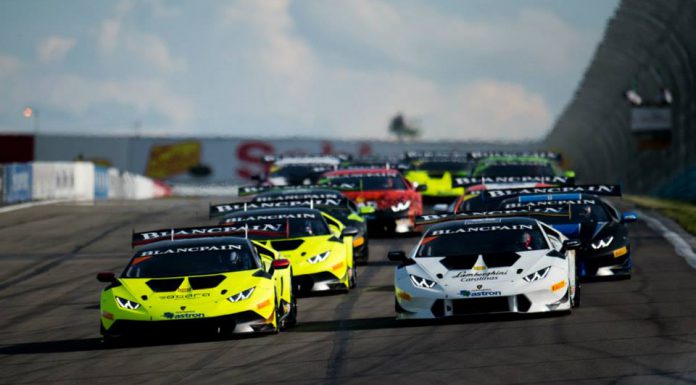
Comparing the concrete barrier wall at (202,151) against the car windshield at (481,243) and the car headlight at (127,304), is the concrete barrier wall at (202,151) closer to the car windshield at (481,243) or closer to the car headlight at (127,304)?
the car windshield at (481,243)

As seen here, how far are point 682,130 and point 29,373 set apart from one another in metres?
31.4

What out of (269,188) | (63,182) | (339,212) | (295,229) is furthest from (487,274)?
(63,182)

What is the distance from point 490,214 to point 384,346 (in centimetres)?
526

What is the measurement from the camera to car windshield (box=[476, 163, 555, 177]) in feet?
117

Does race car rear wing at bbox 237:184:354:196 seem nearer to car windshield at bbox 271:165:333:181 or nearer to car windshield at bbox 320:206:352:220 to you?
car windshield at bbox 320:206:352:220

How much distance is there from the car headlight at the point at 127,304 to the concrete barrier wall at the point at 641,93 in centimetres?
2220

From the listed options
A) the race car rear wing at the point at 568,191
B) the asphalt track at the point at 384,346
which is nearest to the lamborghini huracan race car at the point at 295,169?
the race car rear wing at the point at 568,191

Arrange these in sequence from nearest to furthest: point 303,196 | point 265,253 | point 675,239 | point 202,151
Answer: point 265,253 < point 303,196 < point 675,239 < point 202,151

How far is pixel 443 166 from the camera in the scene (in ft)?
138

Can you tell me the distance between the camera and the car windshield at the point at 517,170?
3559cm

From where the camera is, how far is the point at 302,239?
66.6 ft

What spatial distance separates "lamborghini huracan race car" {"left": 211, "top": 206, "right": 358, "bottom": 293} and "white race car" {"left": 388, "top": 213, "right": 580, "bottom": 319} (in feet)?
9.43

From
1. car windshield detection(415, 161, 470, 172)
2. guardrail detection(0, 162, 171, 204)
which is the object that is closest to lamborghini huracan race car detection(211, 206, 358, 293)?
car windshield detection(415, 161, 470, 172)

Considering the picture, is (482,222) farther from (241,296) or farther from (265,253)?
(241,296)
